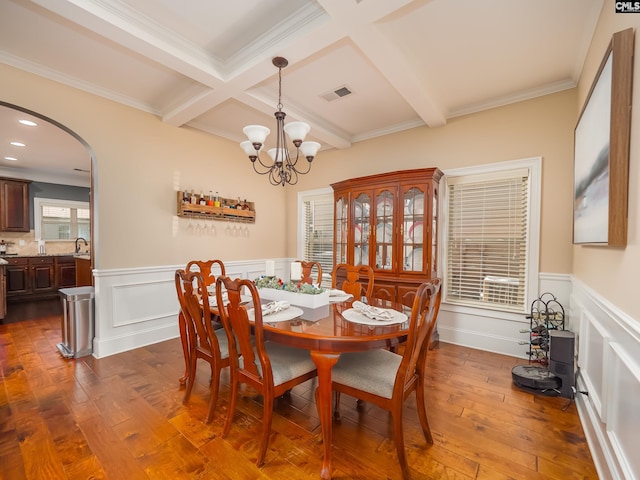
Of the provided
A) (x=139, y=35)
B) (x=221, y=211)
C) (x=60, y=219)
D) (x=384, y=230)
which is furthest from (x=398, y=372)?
(x=60, y=219)

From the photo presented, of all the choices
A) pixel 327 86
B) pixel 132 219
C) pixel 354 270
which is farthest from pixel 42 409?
pixel 327 86

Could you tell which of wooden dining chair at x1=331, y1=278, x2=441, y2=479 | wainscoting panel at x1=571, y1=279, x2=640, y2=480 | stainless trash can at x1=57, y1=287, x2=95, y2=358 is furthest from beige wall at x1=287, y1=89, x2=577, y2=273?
stainless trash can at x1=57, y1=287, x2=95, y2=358

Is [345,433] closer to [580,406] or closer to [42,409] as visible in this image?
[580,406]

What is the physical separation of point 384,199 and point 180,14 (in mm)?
2564

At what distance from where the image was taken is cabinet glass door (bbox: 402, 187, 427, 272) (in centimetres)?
331

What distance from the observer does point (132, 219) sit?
10.9ft

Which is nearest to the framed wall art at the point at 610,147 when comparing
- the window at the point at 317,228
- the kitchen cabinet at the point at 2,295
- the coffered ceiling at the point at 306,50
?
the coffered ceiling at the point at 306,50

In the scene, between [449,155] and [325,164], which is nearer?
[449,155]

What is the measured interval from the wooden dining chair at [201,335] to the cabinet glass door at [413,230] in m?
2.17

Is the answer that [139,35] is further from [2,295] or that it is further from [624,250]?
[2,295]

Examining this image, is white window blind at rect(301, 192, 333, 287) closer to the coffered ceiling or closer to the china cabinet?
the china cabinet

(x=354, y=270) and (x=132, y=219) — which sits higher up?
(x=132, y=219)

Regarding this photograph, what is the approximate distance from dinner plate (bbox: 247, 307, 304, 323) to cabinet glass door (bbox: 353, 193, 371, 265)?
6.14 feet

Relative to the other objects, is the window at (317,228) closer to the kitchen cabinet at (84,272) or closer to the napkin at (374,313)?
the napkin at (374,313)
